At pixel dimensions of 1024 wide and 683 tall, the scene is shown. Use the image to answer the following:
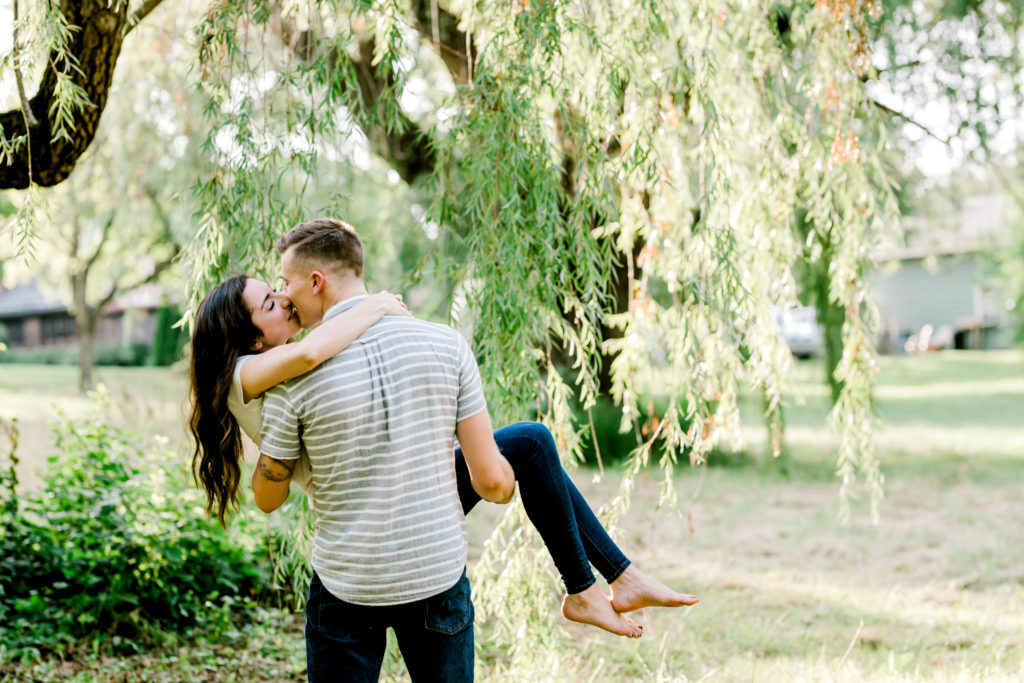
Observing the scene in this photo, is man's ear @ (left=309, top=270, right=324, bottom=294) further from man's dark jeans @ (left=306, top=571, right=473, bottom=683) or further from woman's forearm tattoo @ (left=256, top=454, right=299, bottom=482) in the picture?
man's dark jeans @ (left=306, top=571, right=473, bottom=683)

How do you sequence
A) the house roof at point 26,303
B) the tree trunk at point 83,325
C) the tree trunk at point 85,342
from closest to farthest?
the tree trunk at point 83,325, the tree trunk at point 85,342, the house roof at point 26,303

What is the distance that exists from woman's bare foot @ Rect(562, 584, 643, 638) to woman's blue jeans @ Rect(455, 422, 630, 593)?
0.02 metres

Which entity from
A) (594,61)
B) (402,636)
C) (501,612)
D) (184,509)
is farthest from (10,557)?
(594,61)

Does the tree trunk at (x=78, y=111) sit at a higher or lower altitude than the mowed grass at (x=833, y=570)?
higher

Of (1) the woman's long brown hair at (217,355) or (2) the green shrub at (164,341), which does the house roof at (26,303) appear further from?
(1) the woman's long brown hair at (217,355)

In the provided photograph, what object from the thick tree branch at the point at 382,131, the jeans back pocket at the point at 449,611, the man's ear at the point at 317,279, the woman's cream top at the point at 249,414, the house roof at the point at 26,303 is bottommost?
the jeans back pocket at the point at 449,611

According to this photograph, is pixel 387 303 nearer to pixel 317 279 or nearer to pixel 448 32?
pixel 317 279

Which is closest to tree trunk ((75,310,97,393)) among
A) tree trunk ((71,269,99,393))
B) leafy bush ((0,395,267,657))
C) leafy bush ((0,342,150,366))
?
tree trunk ((71,269,99,393))

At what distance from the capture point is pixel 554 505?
82.8 inches

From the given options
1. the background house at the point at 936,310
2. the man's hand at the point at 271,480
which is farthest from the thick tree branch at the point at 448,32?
the background house at the point at 936,310

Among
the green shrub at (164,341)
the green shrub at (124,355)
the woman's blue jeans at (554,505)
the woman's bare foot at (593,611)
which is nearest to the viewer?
the woman's blue jeans at (554,505)

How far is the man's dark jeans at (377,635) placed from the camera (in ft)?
5.96

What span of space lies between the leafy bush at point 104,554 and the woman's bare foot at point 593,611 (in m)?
2.30

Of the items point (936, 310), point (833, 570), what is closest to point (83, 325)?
point (833, 570)
